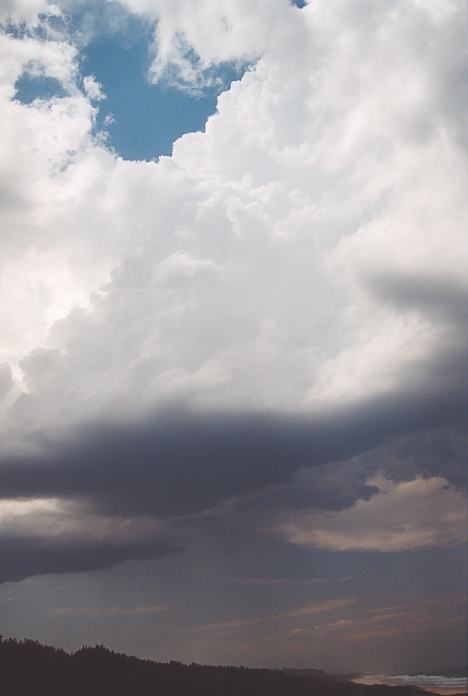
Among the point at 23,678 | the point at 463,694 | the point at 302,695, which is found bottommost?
the point at 463,694

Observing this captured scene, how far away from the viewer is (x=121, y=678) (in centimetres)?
5938

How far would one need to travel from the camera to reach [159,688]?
189 feet

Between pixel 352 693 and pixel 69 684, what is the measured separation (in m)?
29.9

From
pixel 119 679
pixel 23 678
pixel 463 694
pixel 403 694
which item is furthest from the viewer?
pixel 463 694

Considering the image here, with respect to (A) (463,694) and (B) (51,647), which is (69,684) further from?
(A) (463,694)

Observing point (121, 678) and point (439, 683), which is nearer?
point (121, 678)

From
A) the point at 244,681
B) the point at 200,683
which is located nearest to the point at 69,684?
the point at 200,683

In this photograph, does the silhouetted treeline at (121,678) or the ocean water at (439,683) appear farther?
the ocean water at (439,683)

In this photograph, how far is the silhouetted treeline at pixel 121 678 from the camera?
5472cm

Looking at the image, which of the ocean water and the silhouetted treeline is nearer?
the silhouetted treeline

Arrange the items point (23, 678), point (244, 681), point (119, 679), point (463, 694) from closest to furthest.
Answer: point (23, 678)
point (119, 679)
point (244, 681)
point (463, 694)

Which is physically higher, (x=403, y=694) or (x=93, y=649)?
(x=93, y=649)

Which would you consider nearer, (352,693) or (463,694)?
(352,693)

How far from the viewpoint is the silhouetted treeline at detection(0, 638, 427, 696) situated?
54.7 metres
